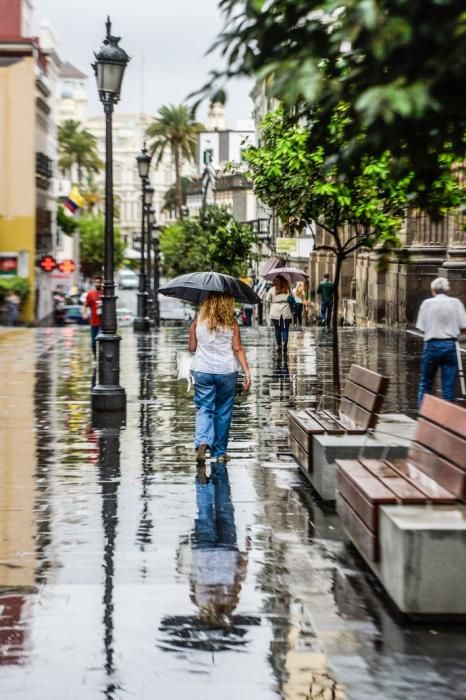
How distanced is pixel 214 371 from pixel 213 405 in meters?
0.32

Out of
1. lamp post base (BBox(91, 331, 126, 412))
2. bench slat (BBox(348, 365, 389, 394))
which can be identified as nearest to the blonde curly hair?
bench slat (BBox(348, 365, 389, 394))

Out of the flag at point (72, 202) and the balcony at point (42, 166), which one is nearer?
the balcony at point (42, 166)

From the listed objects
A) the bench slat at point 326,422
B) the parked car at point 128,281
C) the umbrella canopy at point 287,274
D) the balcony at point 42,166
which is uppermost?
the balcony at point 42,166

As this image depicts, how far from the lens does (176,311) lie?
79.2m

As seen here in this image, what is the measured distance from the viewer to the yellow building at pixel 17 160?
2982 inches

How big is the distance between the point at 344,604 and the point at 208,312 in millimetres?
5478

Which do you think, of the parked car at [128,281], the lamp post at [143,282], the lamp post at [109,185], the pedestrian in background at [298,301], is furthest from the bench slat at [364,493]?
the parked car at [128,281]

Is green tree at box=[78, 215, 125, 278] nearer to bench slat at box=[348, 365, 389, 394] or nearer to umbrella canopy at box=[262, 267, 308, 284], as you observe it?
umbrella canopy at box=[262, 267, 308, 284]

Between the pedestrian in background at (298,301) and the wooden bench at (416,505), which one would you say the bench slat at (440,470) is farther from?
the pedestrian in background at (298,301)

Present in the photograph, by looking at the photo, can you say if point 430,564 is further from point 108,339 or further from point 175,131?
point 175,131

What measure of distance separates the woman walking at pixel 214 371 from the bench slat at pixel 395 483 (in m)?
3.55

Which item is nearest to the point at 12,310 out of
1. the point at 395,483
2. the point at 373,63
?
the point at 395,483

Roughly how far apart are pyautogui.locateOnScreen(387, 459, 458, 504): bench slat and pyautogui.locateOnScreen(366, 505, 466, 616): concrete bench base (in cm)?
30

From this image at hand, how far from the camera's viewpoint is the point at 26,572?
8242 millimetres
